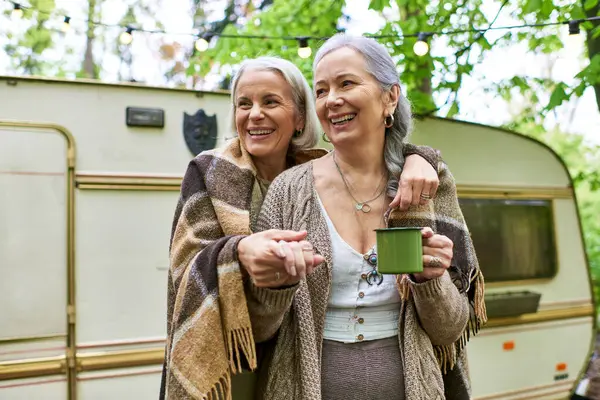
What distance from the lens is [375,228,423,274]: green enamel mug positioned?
155 cm

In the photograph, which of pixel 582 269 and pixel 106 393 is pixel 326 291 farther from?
pixel 582 269

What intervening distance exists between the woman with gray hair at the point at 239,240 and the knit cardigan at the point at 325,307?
0.18ft

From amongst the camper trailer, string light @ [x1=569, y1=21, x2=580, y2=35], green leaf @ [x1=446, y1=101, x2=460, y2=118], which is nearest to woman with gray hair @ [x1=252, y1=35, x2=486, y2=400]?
the camper trailer

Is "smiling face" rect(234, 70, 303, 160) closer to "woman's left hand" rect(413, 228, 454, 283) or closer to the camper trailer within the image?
"woman's left hand" rect(413, 228, 454, 283)

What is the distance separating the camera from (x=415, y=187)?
70.4 inches

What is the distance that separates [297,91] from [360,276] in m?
0.71

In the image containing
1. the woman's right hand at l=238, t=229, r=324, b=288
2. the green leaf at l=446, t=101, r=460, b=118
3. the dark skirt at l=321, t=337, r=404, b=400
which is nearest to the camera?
the woman's right hand at l=238, t=229, r=324, b=288

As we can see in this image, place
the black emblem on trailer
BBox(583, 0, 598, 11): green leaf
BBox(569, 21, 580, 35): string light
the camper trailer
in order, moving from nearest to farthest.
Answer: the camper trailer, the black emblem on trailer, BBox(569, 21, 580, 35): string light, BBox(583, 0, 598, 11): green leaf

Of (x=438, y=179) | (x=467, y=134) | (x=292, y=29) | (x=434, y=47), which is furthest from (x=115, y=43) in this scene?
(x=438, y=179)

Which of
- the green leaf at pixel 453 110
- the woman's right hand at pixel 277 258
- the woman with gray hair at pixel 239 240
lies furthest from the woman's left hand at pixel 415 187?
the green leaf at pixel 453 110

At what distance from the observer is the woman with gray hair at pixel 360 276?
5.63 ft

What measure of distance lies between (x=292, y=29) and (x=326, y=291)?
5.49m

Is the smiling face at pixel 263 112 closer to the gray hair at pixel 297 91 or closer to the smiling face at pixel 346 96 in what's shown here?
the gray hair at pixel 297 91

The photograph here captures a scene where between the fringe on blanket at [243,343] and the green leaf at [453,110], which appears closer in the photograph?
the fringe on blanket at [243,343]
